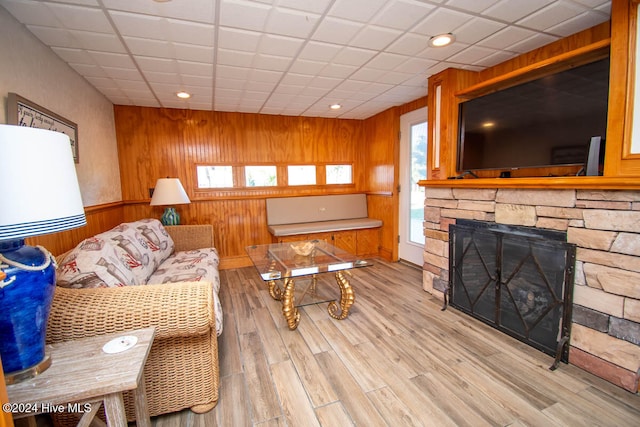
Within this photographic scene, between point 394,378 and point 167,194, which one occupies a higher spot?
point 167,194

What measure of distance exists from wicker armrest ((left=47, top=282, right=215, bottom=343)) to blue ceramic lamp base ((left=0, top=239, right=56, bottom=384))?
0.20 m

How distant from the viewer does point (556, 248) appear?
5.83 ft

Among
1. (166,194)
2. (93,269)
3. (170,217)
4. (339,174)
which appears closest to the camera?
(93,269)

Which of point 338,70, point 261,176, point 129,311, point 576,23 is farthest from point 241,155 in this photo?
point 576,23

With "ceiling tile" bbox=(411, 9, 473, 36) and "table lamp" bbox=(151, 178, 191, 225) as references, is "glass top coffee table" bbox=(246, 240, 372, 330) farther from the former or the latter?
"ceiling tile" bbox=(411, 9, 473, 36)

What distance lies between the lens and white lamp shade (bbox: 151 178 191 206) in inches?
124

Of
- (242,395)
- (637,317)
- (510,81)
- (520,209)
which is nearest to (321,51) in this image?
(510,81)

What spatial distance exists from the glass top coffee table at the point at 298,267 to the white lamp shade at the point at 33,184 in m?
1.39

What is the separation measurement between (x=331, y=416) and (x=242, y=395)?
523 mm

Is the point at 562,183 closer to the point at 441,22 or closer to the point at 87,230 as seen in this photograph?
the point at 441,22

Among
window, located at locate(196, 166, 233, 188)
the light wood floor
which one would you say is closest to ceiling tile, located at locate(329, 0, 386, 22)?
the light wood floor

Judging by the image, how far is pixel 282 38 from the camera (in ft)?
6.43

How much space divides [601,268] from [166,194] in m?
3.76

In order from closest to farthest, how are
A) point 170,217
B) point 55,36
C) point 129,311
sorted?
point 129,311
point 55,36
point 170,217
